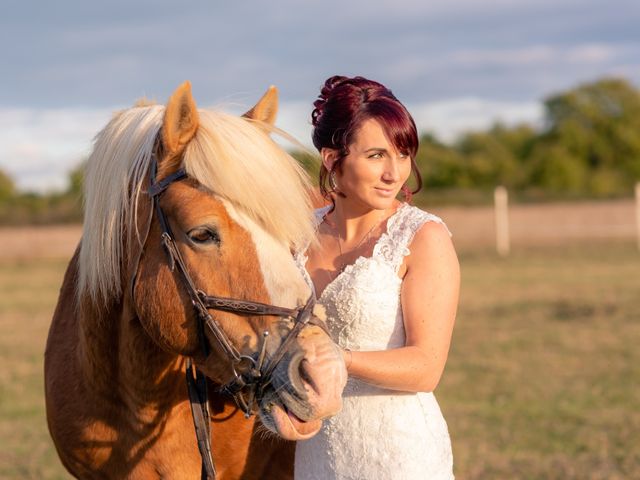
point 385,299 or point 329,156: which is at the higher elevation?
point 329,156

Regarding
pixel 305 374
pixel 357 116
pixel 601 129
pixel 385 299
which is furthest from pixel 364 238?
pixel 601 129

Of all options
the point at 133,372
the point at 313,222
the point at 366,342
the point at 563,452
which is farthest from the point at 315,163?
the point at 563,452

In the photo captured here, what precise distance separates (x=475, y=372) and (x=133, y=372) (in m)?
6.14

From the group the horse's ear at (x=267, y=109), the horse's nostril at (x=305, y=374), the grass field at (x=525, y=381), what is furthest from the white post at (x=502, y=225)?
the horse's nostril at (x=305, y=374)

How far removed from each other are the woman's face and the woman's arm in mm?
150

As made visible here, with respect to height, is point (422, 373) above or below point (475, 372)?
above

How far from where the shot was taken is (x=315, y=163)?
2.89 metres

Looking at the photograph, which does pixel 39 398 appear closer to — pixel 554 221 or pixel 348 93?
pixel 348 93

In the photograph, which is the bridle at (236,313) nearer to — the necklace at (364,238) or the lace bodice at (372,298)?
the lace bodice at (372,298)

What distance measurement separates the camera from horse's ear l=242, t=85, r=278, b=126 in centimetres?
279

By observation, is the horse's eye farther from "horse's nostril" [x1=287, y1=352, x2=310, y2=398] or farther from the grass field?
the grass field

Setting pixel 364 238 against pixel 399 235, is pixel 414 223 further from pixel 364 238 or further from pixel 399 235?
pixel 364 238

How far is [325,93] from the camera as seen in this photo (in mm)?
2668

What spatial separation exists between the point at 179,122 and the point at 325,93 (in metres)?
0.46
